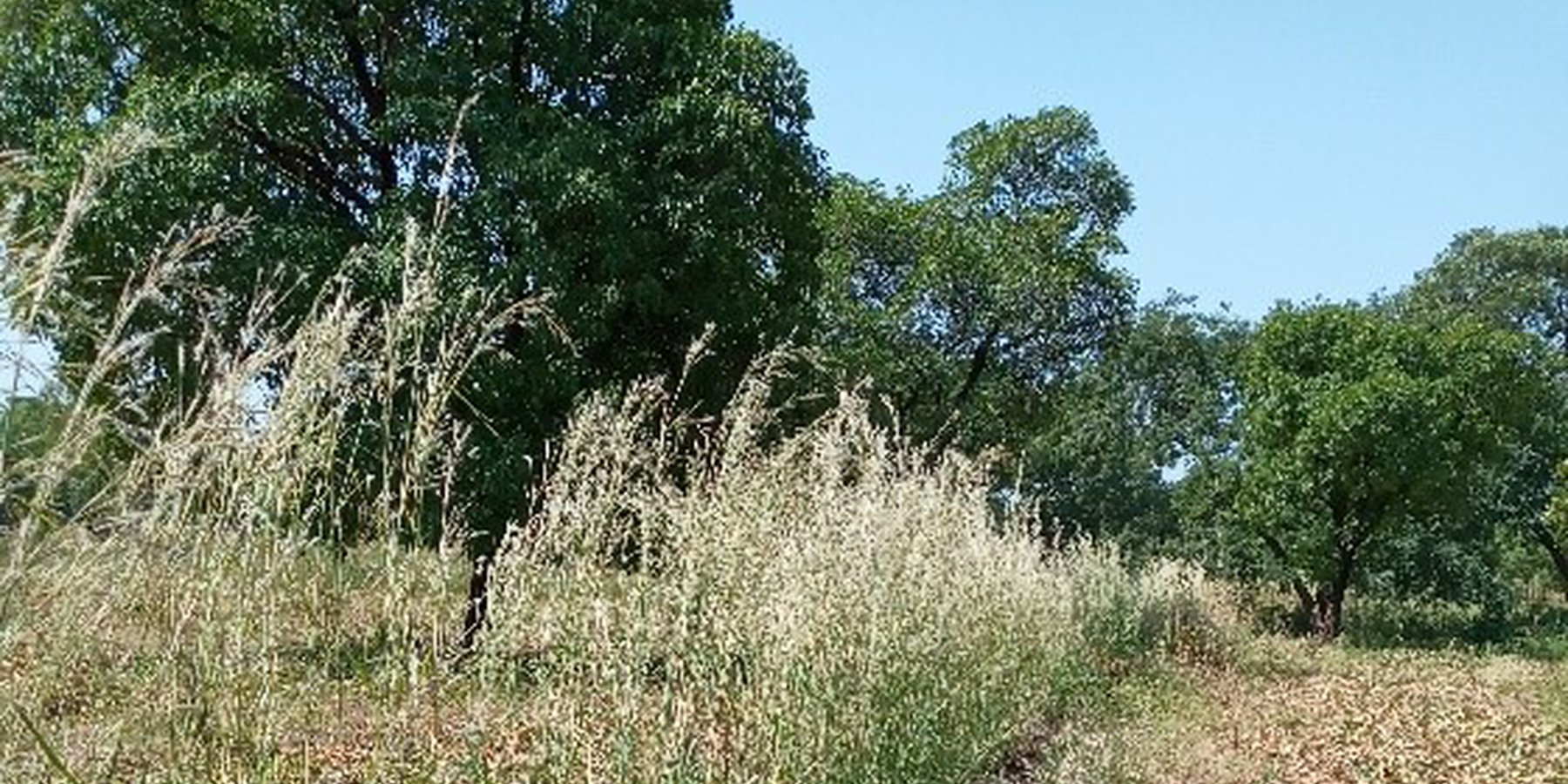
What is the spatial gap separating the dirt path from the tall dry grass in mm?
3583

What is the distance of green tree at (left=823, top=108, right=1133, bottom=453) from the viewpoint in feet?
64.5

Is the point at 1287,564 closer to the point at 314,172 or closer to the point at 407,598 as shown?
the point at 314,172

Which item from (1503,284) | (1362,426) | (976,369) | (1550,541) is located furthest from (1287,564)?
(1503,284)

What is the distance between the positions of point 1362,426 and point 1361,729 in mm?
11665

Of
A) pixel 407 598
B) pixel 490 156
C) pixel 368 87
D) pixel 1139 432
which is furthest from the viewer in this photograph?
pixel 1139 432

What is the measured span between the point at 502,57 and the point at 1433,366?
665 inches

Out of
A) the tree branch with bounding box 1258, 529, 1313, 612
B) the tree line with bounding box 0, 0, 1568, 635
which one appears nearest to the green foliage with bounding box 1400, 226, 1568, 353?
the tree branch with bounding box 1258, 529, 1313, 612

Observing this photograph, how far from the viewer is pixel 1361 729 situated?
10344mm

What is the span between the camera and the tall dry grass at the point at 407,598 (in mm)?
2086

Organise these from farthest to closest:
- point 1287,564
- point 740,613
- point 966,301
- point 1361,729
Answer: point 1287,564 < point 966,301 < point 1361,729 < point 740,613

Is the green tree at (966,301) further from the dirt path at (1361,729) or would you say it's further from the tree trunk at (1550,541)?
the tree trunk at (1550,541)

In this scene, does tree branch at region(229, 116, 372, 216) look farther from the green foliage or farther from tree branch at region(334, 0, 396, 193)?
the green foliage

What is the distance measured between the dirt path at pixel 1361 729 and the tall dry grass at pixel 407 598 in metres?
3.58

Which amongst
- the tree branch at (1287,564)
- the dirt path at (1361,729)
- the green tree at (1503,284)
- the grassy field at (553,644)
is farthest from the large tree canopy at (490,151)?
the green tree at (1503,284)
